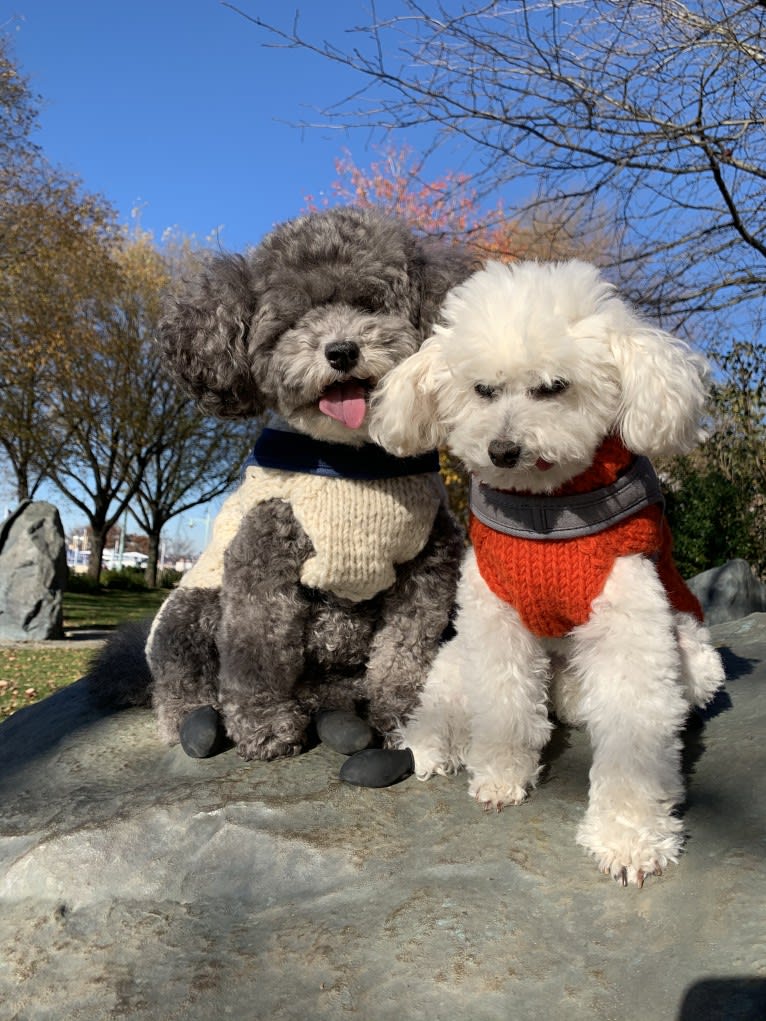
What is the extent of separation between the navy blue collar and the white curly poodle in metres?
0.33

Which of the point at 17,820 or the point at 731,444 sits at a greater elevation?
the point at 731,444

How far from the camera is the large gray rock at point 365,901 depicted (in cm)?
167

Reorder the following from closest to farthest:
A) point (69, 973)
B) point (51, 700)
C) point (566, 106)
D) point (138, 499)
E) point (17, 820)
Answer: point (69, 973) < point (17, 820) < point (51, 700) < point (566, 106) < point (138, 499)

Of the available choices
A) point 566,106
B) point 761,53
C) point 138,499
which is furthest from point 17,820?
point 138,499

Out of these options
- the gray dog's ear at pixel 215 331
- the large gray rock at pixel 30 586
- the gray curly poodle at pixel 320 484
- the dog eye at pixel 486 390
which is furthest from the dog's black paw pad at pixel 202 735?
the large gray rock at pixel 30 586

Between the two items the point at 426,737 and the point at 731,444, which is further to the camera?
the point at 731,444

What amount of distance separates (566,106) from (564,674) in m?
4.43

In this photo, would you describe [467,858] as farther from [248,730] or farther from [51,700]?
[51,700]

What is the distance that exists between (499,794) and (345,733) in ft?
1.92

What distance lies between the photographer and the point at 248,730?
8.72 feet

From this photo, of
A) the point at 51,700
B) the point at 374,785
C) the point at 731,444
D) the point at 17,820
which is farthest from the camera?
the point at 731,444

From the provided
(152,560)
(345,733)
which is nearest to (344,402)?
(345,733)

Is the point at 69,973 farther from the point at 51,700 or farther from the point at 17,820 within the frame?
the point at 51,700

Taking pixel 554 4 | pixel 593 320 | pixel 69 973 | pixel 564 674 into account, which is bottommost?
pixel 69 973
